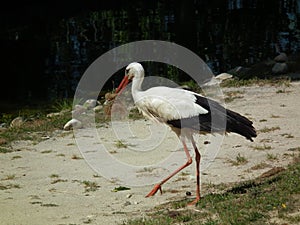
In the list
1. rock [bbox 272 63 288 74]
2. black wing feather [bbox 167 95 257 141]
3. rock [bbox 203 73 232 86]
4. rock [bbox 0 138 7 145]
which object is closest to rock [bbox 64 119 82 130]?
rock [bbox 0 138 7 145]

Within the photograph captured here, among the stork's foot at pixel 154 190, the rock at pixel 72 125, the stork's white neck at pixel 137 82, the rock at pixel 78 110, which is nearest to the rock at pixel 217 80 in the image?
the rock at pixel 78 110

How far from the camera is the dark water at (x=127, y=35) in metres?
17.3

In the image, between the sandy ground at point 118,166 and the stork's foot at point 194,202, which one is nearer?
the stork's foot at point 194,202

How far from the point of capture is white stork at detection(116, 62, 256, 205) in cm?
677

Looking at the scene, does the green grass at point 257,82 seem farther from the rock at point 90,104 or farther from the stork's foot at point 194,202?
the stork's foot at point 194,202

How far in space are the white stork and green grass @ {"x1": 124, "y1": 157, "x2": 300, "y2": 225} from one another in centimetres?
33

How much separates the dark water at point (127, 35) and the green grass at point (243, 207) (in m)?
9.36

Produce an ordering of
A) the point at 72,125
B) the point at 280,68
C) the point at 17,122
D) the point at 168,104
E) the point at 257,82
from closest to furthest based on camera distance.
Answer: the point at 168,104
the point at 72,125
the point at 17,122
the point at 257,82
the point at 280,68

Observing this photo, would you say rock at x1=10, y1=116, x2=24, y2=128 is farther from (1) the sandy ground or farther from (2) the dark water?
(2) the dark water

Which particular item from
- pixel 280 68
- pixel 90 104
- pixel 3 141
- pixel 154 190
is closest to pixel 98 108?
pixel 90 104

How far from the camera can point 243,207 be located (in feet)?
19.0

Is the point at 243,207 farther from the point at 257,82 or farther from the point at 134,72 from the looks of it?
the point at 257,82

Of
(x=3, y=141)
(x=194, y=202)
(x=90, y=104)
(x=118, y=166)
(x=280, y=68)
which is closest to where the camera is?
(x=194, y=202)

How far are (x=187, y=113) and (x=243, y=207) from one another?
1.50 metres
